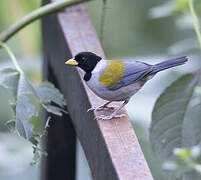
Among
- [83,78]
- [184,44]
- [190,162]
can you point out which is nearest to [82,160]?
[184,44]

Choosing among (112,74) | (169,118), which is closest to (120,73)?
(112,74)

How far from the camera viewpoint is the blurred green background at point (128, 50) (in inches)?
141

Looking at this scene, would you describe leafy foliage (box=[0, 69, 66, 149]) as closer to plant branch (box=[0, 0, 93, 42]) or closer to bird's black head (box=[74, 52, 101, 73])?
bird's black head (box=[74, 52, 101, 73])

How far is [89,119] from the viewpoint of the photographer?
7.72 ft

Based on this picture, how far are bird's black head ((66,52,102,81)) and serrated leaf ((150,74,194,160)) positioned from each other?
32 centimetres

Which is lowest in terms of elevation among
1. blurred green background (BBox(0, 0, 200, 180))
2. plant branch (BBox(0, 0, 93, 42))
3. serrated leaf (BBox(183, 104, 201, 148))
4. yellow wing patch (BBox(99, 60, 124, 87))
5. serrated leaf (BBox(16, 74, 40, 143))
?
blurred green background (BBox(0, 0, 200, 180))

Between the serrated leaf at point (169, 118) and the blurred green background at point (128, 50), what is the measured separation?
424 millimetres

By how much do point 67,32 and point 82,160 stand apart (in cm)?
98

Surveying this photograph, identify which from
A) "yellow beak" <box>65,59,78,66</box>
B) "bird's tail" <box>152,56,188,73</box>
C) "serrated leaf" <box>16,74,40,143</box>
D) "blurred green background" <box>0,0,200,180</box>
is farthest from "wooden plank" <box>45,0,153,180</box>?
"bird's tail" <box>152,56,188,73</box>

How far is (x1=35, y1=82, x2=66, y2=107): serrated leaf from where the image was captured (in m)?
2.72

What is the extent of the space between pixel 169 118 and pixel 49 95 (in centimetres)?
49

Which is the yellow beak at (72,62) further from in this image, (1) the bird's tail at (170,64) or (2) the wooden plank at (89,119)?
(1) the bird's tail at (170,64)

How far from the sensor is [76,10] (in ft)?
10.2

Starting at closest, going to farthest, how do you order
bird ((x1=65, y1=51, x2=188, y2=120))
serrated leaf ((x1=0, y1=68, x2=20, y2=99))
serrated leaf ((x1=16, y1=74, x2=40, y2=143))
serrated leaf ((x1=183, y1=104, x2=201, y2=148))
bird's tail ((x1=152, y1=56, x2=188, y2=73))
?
serrated leaf ((x1=16, y1=74, x2=40, y2=143)), serrated leaf ((x1=183, y1=104, x2=201, y2=148)), serrated leaf ((x1=0, y1=68, x2=20, y2=99)), bird ((x1=65, y1=51, x2=188, y2=120)), bird's tail ((x1=152, y1=56, x2=188, y2=73))
